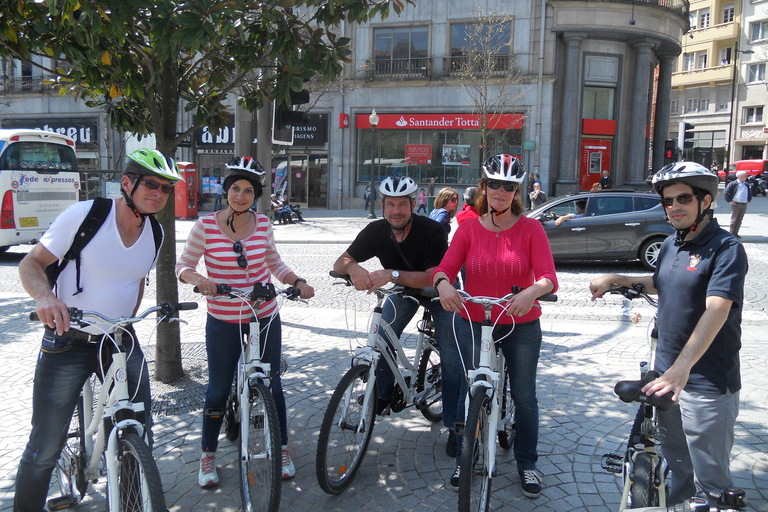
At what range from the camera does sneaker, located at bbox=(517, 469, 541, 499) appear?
353cm

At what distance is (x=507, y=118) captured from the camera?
88.8 ft

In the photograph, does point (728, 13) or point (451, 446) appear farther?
point (728, 13)

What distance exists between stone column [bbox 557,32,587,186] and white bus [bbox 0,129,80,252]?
1981 cm

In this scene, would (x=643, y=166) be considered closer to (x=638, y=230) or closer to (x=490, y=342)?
(x=638, y=230)

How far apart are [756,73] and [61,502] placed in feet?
199

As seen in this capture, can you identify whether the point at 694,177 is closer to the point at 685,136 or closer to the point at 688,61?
the point at 685,136

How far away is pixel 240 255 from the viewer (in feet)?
11.8

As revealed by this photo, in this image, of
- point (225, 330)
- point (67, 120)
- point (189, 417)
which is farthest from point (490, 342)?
point (67, 120)

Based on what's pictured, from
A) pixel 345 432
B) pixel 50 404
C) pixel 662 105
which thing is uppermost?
pixel 662 105

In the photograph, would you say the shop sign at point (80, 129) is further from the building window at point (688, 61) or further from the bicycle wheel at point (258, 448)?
the building window at point (688, 61)

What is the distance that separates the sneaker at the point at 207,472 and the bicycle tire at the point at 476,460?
1.54m

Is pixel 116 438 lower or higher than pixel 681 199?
lower

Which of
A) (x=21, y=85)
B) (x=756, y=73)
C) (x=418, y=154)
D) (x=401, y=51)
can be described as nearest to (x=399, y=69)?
(x=401, y=51)

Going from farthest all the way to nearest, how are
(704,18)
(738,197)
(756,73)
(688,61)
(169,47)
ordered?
(688,61)
(704,18)
(756,73)
(738,197)
(169,47)
